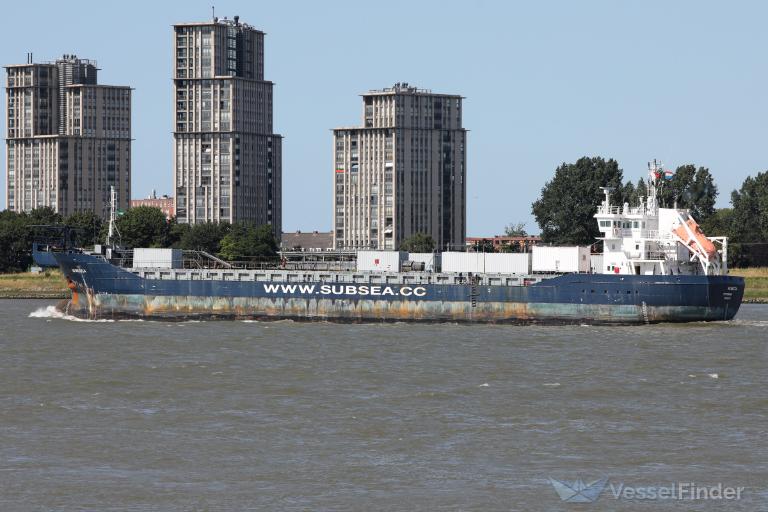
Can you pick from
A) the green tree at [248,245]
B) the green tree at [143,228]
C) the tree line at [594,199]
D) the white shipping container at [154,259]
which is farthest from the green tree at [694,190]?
the white shipping container at [154,259]

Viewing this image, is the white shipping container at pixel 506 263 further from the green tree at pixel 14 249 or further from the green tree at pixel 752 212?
the green tree at pixel 14 249

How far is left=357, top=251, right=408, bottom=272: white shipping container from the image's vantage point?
84.7 m

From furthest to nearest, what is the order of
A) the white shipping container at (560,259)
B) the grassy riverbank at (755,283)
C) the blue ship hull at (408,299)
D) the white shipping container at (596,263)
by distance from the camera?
1. the grassy riverbank at (755,283)
2. the white shipping container at (596,263)
3. the white shipping container at (560,259)
4. the blue ship hull at (408,299)

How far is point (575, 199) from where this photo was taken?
497 ft

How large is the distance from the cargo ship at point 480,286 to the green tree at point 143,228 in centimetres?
8400

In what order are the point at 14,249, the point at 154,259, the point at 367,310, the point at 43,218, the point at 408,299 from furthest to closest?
1. the point at 43,218
2. the point at 14,249
3. the point at 154,259
4. the point at 367,310
5. the point at 408,299

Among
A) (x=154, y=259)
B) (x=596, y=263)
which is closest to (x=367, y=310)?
(x=596, y=263)

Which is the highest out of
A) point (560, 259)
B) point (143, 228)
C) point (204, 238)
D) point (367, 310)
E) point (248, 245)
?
point (143, 228)

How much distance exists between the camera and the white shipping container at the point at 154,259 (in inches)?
3359

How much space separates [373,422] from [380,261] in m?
46.6

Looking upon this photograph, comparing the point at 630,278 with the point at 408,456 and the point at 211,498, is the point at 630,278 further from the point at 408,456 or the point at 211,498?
the point at 211,498

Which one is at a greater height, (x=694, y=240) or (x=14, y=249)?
(x=14, y=249)

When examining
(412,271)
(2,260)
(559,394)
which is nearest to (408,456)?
(559,394)

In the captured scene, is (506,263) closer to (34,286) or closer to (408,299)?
(408,299)
